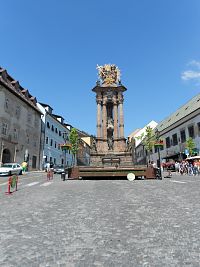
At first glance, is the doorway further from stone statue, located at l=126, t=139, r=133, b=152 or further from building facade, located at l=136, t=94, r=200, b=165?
building facade, located at l=136, t=94, r=200, b=165

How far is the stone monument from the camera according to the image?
31938mm

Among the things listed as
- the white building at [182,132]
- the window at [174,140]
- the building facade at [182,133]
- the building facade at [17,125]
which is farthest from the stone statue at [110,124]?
the window at [174,140]

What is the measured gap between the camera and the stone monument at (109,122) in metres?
31.9

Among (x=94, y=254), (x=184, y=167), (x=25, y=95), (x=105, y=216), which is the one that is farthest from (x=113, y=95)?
(x=94, y=254)

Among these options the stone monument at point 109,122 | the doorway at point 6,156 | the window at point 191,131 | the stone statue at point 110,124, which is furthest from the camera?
the window at point 191,131

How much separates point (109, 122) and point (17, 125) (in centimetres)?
1533

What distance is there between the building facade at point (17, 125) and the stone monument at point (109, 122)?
12.9 m

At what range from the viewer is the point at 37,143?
4541cm

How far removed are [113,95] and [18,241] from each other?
3233 cm

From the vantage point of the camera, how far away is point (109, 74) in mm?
36250

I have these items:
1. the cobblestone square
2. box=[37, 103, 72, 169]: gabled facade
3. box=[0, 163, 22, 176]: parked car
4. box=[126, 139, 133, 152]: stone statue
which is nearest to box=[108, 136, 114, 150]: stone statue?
box=[126, 139, 133, 152]: stone statue

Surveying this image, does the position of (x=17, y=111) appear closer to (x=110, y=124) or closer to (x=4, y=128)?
(x=4, y=128)

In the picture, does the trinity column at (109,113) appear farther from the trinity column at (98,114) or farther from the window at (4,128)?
the window at (4,128)

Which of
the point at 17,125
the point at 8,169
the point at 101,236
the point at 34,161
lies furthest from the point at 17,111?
the point at 101,236
